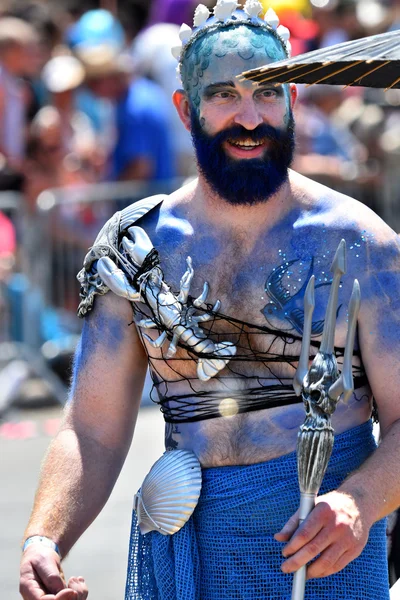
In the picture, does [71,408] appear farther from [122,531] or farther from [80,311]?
[122,531]

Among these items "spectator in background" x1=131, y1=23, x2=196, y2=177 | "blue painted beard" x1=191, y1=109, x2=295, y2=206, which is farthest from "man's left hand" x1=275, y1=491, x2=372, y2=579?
"spectator in background" x1=131, y1=23, x2=196, y2=177

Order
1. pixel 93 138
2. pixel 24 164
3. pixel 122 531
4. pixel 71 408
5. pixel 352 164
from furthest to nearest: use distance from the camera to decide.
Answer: pixel 352 164
pixel 93 138
pixel 24 164
pixel 122 531
pixel 71 408

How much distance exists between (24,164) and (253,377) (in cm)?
555

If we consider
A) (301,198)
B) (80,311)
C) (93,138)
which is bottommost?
(80,311)

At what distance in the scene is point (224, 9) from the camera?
144 inches

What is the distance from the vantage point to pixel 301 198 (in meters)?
3.64

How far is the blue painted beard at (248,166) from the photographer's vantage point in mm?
3529

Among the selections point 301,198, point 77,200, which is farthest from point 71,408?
point 77,200

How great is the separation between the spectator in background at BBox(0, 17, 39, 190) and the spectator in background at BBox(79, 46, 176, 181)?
0.59m

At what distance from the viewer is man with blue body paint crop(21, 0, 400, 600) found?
Answer: 3475mm

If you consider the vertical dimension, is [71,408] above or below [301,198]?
below

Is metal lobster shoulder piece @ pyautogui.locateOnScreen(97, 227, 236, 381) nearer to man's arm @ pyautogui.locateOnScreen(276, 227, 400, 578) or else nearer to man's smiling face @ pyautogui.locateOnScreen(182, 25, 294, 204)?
man's smiling face @ pyautogui.locateOnScreen(182, 25, 294, 204)

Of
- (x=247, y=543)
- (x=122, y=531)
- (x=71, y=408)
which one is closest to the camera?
(x=247, y=543)

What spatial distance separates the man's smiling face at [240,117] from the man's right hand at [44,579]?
3.63ft
